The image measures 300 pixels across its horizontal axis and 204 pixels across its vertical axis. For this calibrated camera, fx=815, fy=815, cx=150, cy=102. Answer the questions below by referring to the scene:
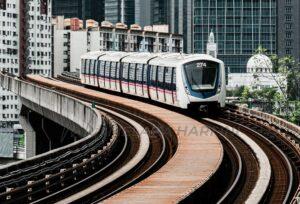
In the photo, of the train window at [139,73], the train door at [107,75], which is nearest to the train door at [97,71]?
the train door at [107,75]

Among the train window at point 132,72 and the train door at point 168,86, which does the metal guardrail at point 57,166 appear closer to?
the train door at point 168,86

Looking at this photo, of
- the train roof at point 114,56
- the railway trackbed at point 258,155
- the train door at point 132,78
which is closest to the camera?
the railway trackbed at point 258,155

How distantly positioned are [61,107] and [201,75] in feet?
37.5

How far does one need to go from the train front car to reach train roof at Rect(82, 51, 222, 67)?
0.79 feet

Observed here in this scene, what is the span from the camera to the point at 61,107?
2212 inches

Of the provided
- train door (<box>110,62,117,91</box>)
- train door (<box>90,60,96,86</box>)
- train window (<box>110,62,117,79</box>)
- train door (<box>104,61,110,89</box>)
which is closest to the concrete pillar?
train door (<box>90,60,96,86</box>)

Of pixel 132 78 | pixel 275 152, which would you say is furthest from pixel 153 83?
pixel 275 152

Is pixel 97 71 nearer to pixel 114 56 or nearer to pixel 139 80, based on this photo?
pixel 114 56

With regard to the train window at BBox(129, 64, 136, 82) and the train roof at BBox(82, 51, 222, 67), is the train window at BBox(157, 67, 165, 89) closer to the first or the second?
the train roof at BBox(82, 51, 222, 67)

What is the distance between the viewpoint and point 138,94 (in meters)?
61.4

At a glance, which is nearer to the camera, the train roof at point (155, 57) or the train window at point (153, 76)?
the train roof at point (155, 57)

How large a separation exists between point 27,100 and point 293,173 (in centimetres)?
4223

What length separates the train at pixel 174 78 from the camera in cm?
4962

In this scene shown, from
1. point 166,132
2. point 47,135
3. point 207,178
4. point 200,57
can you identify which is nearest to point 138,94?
point 200,57
